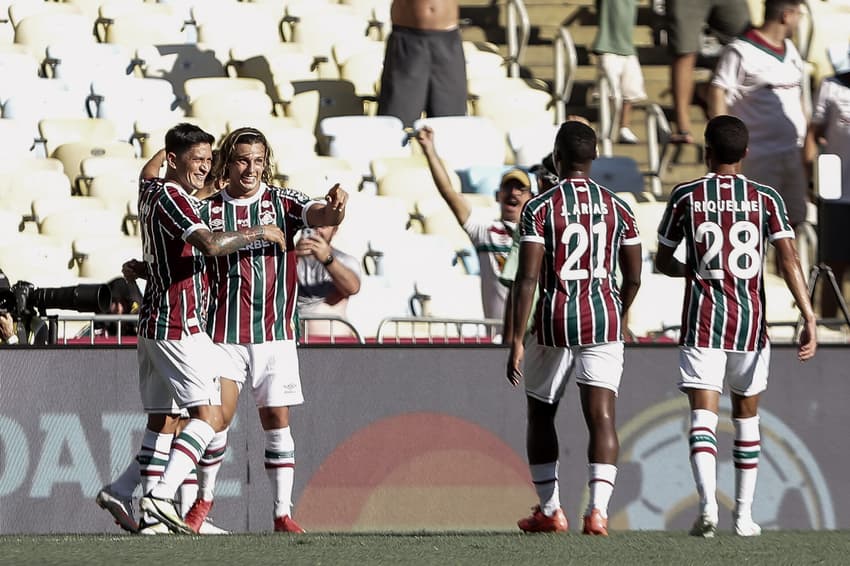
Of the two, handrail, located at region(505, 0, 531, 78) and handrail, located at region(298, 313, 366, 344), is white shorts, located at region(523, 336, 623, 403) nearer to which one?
handrail, located at region(298, 313, 366, 344)

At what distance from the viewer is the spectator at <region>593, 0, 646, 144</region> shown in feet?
40.5

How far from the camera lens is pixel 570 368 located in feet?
22.7

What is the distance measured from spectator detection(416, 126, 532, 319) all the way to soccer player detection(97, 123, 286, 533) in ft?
7.51

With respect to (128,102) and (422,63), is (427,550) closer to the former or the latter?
(422,63)

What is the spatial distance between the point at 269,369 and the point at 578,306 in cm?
128

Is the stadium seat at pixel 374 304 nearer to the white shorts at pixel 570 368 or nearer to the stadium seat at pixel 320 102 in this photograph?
the stadium seat at pixel 320 102

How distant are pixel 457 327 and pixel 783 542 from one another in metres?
2.85

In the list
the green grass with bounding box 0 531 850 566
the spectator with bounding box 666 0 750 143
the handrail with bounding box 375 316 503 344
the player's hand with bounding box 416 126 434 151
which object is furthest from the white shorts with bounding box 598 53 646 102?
the green grass with bounding box 0 531 850 566

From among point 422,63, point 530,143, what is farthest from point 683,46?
point 422,63

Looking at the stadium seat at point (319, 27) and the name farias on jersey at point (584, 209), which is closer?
the name farias on jersey at point (584, 209)

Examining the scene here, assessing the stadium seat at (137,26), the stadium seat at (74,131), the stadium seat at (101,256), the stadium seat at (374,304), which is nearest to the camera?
the stadium seat at (374,304)

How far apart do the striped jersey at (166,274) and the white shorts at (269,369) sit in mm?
206

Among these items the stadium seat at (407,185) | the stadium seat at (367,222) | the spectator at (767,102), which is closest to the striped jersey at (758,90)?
the spectator at (767,102)

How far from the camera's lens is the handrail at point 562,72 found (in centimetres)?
1268
